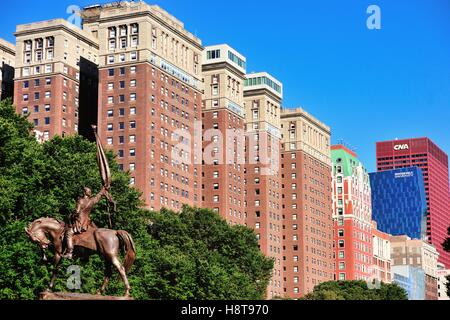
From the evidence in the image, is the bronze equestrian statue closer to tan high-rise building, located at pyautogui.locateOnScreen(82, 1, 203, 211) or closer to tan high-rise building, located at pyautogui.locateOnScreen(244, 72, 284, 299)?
tan high-rise building, located at pyautogui.locateOnScreen(82, 1, 203, 211)

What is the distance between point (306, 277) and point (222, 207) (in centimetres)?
3661

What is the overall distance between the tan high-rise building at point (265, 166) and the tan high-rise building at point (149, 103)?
28.7 meters

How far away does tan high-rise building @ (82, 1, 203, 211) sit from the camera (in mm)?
142625

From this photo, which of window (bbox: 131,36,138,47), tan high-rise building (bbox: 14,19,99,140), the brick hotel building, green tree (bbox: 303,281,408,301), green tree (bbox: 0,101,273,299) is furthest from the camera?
green tree (bbox: 303,281,408,301)

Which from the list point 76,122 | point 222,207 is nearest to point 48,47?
point 76,122

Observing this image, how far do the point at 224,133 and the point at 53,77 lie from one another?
38050 mm

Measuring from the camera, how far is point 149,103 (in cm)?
14400

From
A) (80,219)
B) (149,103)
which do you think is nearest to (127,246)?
(80,219)

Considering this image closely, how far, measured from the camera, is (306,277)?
193 m

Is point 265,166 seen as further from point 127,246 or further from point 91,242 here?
point 91,242

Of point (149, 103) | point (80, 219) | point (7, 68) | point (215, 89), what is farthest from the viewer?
point (215, 89)

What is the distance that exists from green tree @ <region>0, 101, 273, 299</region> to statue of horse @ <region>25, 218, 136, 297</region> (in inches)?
758

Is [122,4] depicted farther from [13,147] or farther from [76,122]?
[13,147]

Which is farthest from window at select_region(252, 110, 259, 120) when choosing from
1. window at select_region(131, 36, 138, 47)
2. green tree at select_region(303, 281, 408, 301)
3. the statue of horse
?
the statue of horse
